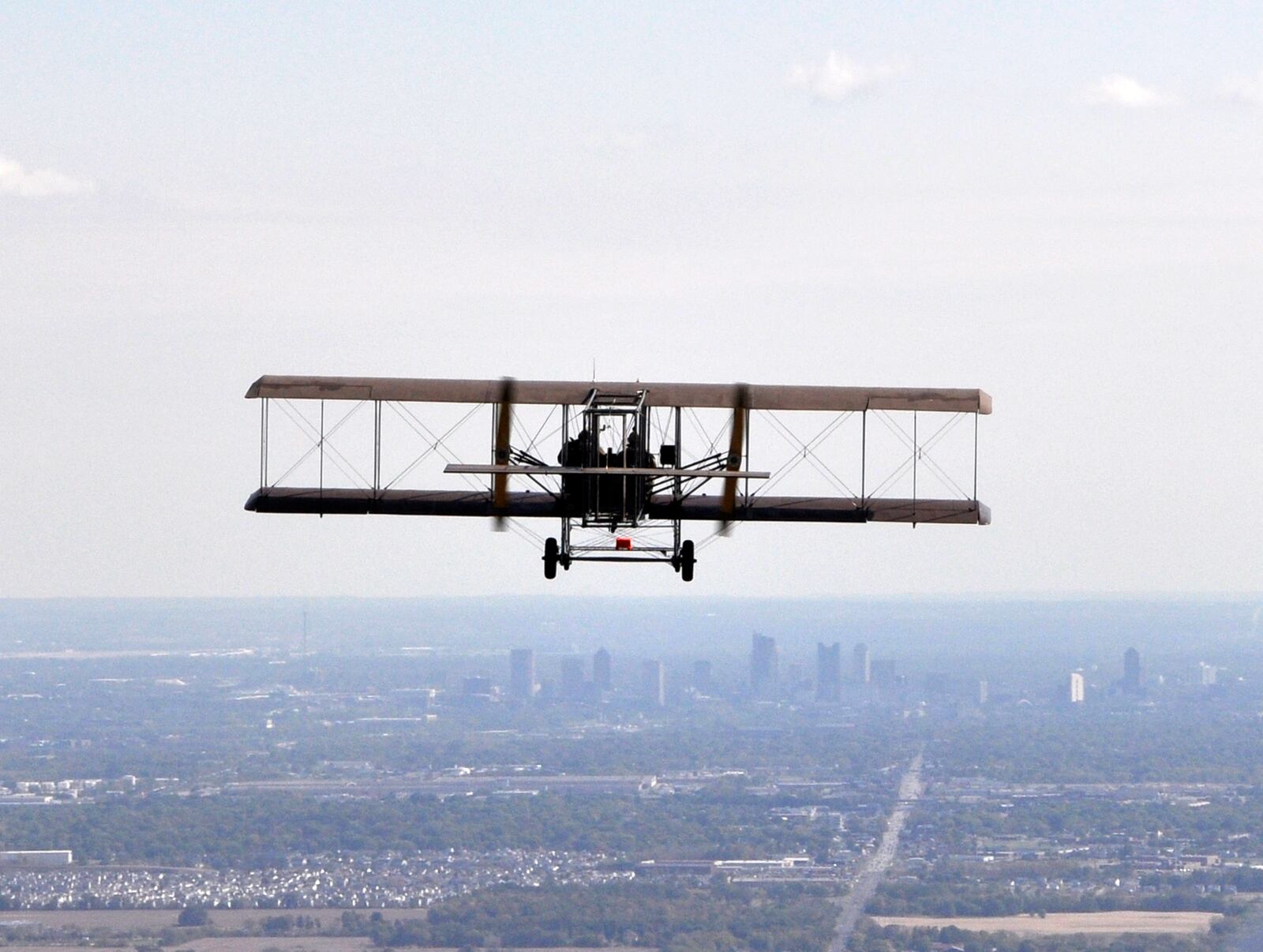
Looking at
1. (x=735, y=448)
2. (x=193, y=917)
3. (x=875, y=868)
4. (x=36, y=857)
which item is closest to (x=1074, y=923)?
(x=875, y=868)

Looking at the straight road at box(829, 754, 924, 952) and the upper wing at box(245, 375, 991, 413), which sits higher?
the upper wing at box(245, 375, 991, 413)

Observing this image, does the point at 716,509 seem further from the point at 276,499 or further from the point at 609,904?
the point at 609,904

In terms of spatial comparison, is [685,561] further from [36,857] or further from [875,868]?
[36,857]

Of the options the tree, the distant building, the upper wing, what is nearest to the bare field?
the tree

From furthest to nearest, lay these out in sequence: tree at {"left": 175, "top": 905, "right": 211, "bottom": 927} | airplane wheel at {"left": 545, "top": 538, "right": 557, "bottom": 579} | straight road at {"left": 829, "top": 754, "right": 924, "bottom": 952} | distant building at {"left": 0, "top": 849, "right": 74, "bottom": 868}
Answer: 1. distant building at {"left": 0, "top": 849, "right": 74, "bottom": 868}
2. tree at {"left": 175, "top": 905, "right": 211, "bottom": 927}
3. straight road at {"left": 829, "top": 754, "right": 924, "bottom": 952}
4. airplane wheel at {"left": 545, "top": 538, "right": 557, "bottom": 579}

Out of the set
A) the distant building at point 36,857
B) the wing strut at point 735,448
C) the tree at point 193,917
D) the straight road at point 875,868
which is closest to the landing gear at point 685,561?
the wing strut at point 735,448

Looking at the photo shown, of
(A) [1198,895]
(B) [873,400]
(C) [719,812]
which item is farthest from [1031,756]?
(B) [873,400]

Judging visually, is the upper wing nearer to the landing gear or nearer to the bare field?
the landing gear
